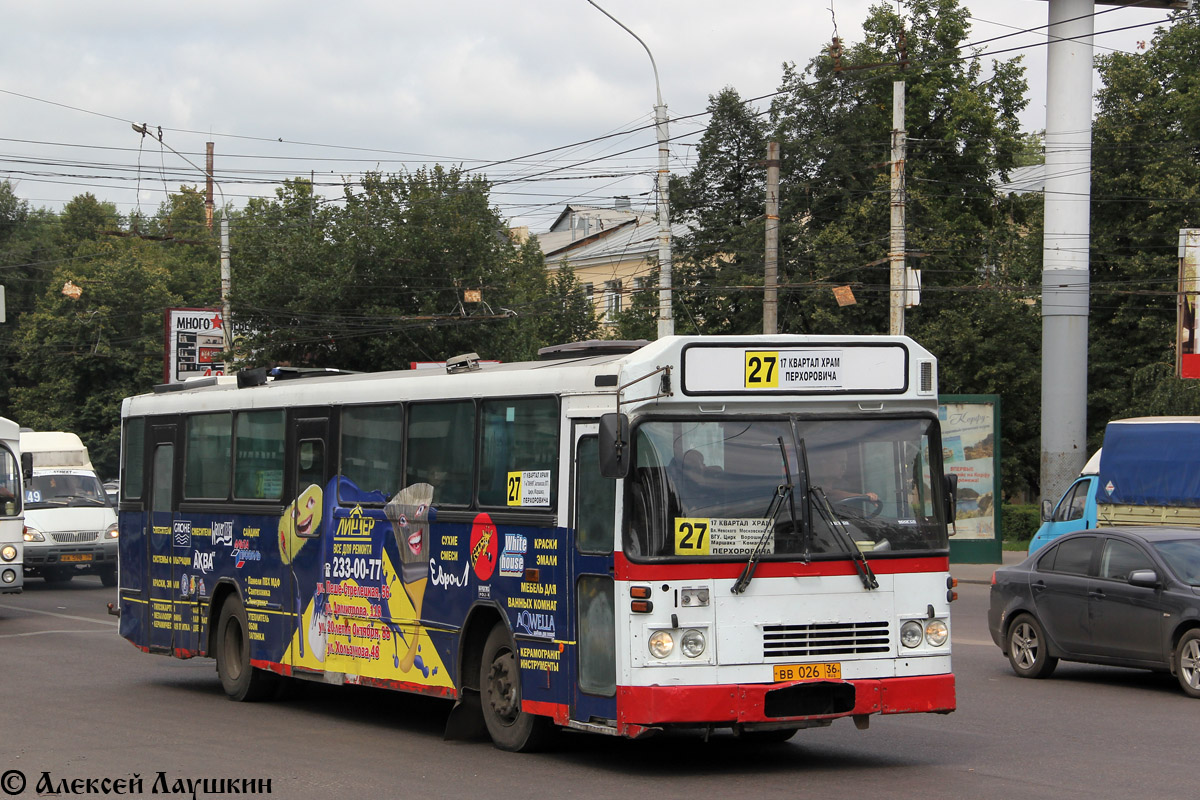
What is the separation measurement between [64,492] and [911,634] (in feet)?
79.9

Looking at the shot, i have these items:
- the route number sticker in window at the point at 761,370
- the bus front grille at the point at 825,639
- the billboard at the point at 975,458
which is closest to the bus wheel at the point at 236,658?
the bus front grille at the point at 825,639

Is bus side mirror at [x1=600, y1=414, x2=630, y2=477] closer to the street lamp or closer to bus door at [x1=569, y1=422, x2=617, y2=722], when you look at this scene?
bus door at [x1=569, y1=422, x2=617, y2=722]

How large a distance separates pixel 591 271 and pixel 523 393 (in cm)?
7340

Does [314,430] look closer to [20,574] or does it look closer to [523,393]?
[523,393]

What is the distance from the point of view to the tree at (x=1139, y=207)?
4603 cm

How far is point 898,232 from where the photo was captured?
31.0 m

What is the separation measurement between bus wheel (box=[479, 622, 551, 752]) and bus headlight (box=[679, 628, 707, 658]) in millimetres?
1558

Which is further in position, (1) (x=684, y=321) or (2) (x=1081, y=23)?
(1) (x=684, y=321)

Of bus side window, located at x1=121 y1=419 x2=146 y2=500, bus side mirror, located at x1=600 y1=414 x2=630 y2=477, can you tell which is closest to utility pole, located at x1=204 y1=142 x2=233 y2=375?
bus side window, located at x1=121 y1=419 x2=146 y2=500

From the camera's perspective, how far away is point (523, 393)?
1062 centimetres

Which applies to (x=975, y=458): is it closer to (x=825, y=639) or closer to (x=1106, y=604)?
(x=1106, y=604)

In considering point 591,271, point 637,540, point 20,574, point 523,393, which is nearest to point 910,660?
point 637,540

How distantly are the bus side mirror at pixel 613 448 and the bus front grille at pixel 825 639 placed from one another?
134 cm

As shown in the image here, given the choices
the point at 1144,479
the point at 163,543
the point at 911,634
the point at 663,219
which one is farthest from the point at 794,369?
the point at 663,219
